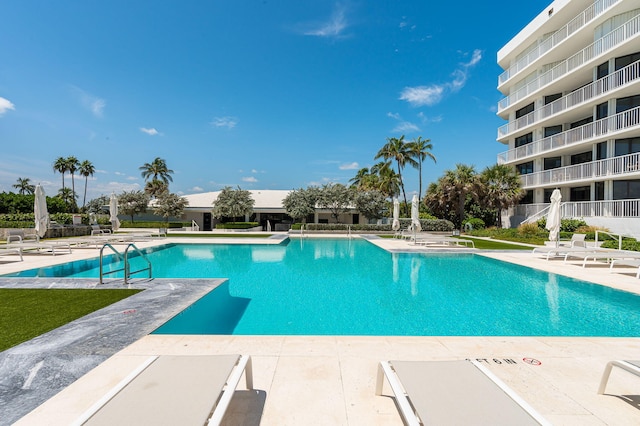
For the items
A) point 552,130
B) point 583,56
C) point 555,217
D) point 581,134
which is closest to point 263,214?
point 552,130

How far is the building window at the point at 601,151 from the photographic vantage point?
1976cm

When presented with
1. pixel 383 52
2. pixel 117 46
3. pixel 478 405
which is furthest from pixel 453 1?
pixel 478 405

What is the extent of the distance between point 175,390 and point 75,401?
4.34ft

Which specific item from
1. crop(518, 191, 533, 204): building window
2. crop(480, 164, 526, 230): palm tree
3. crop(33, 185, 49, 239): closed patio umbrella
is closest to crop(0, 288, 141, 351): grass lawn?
crop(33, 185, 49, 239): closed patio umbrella

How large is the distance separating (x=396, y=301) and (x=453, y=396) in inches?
220

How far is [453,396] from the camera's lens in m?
2.32

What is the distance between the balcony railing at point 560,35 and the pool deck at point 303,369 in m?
25.0

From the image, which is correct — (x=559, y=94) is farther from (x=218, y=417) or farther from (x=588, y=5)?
(x=218, y=417)

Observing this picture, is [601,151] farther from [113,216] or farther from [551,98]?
[113,216]

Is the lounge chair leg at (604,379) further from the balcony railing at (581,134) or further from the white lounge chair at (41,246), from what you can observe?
the balcony railing at (581,134)

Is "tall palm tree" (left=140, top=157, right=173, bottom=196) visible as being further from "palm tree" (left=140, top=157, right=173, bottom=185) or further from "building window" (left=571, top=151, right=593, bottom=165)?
"building window" (left=571, top=151, right=593, bottom=165)

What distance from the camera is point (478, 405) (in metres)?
2.22

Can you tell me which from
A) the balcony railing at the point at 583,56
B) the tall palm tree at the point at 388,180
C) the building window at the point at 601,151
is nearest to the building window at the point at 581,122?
the building window at the point at 601,151

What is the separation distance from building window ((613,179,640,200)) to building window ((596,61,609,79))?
7.22m
